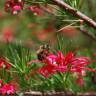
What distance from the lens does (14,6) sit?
4.49 feet

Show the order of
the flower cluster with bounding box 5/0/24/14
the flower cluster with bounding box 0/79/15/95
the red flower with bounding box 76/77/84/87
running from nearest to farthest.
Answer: the flower cluster with bounding box 0/79/15/95, the flower cluster with bounding box 5/0/24/14, the red flower with bounding box 76/77/84/87

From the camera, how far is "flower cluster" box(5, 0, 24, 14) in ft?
4.48

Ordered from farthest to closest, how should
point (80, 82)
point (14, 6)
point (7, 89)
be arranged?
1. point (80, 82)
2. point (14, 6)
3. point (7, 89)

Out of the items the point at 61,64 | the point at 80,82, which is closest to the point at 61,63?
the point at 61,64

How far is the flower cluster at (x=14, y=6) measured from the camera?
136cm

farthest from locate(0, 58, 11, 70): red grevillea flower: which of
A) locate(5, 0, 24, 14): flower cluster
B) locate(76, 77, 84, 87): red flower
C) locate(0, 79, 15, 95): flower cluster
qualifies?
locate(76, 77, 84, 87): red flower

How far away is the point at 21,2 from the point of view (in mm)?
1363

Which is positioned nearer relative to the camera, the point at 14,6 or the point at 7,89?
the point at 7,89

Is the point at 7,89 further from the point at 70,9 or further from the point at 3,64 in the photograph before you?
the point at 70,9

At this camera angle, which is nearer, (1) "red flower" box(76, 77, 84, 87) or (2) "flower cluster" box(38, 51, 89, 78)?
(2) "flower cluster" box(38, 51, 89, 78)

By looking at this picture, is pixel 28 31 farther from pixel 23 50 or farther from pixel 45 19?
pixel 23 50

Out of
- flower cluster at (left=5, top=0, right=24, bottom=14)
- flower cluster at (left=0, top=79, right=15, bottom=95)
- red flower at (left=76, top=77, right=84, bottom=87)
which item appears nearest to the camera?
flower cluster at (left=0, top=79, right=15, bottom=95)

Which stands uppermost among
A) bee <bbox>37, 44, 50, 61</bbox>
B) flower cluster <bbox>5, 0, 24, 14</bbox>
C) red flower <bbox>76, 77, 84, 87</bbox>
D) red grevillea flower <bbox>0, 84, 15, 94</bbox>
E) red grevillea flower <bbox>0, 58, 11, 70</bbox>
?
flower cluster <bbox>5, 0, 24, 14</bbox>

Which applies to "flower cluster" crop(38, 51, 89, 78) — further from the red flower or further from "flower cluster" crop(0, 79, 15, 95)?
the red flower
